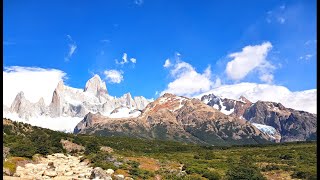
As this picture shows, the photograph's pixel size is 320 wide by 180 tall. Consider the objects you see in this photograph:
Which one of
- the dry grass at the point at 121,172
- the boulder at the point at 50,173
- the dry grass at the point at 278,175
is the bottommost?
the boulder at the point at 50,173

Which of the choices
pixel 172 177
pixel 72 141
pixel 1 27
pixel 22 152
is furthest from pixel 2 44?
pixel 72 141

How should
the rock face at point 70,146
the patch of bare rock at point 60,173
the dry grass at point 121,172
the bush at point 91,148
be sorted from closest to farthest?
the patch of bare rock at point 60,173, the dry grass at point 121,172, the bush at point 91,148, the rock face at point 70,146

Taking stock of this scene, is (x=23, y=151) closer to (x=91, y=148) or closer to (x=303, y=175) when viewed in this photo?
(x=91, y=148)

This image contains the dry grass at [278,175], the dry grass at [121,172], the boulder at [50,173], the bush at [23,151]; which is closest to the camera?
the boulder at [50,173]

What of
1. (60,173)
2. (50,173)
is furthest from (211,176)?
(50,173)

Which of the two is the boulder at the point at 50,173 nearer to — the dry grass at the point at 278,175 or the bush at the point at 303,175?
the dry grass at the point at 278,175

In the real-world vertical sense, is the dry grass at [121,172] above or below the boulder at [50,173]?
above

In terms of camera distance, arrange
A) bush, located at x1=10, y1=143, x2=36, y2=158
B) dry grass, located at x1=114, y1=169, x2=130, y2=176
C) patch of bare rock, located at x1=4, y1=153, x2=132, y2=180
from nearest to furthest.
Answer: patch of bare rock, located at x1=4, y1=153, x2=132, y2=180, dry grass, located at x1=114, y1=169, x2=130, y2=176, bush, located at x1=10, y1=143, x2=36, y2=158

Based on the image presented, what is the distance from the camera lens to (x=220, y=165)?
7581 cm

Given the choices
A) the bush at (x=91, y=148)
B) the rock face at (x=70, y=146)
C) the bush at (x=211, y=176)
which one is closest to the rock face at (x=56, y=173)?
the bush at (x=211, y=176)

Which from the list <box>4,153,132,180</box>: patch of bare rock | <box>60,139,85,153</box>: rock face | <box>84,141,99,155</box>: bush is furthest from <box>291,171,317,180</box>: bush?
<box>60,139,85,153</box>: rock face

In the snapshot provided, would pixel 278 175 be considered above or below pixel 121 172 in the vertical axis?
above

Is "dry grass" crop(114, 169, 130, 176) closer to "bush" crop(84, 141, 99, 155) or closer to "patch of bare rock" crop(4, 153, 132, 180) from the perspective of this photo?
"patch of bare rock" crop(4, 153, 132, 180)

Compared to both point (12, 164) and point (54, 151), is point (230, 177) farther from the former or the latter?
point (54, 151)
